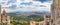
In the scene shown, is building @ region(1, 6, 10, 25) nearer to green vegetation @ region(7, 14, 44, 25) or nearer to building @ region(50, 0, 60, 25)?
green vegetation @ region(7, 14, 44, 25)

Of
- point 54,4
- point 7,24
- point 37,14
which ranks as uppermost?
point 54,4

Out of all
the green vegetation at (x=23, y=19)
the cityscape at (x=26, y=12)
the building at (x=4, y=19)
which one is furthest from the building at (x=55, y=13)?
the building at (x=4, y=19)

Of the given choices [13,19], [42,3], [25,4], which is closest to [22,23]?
[13,19]

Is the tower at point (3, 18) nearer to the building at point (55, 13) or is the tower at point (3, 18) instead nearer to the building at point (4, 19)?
the building at point (4, 19)

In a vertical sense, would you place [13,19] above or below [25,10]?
below

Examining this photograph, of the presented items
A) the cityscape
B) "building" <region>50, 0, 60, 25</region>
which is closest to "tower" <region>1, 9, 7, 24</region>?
the cityscape

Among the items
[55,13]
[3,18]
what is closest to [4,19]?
[3,18]

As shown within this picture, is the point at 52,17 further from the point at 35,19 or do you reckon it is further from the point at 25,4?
the point at 25,4

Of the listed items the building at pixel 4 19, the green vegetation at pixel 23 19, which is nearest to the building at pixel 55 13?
the green vegetation at pixel 23 19
